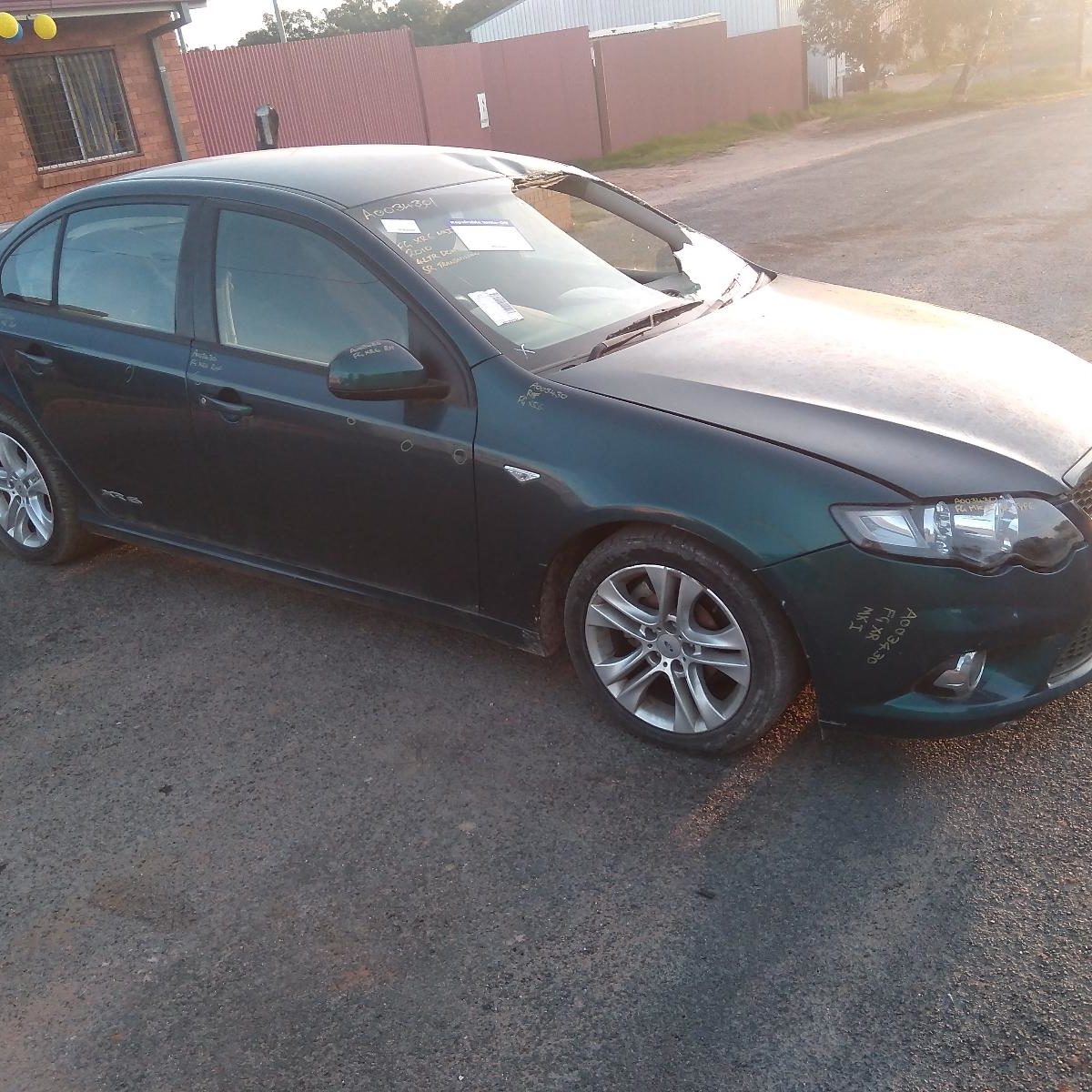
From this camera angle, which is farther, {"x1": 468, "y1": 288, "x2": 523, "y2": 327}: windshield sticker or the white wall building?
the white wall building

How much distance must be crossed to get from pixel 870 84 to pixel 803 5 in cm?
1033

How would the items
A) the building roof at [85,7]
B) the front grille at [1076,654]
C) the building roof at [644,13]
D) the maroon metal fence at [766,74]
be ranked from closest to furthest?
1. the front grille at [1076,654]
2. the building roof at [85,7]
3. the maroon metal fence at [766,74]
4. the building roof at [644,13]

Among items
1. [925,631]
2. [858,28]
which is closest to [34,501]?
[925,631]

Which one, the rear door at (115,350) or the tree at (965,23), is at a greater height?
the rear door at (115,350)

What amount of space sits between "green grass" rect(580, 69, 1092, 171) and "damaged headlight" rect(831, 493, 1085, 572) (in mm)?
21461

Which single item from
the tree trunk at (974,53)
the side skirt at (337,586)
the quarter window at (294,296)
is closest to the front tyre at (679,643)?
the side skirt at (337,586)

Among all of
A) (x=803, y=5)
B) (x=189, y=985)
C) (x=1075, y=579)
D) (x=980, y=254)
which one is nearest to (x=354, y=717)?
(x=189, y=985)

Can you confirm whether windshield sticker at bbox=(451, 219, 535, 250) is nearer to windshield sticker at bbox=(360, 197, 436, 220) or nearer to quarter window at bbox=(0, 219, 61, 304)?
windshield sticker at bbox=(360, 197, 436, 220)

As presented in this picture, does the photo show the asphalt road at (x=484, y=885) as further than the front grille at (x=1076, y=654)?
No

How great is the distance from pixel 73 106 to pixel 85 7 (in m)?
1.37

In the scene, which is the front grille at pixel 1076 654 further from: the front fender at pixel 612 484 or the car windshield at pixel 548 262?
the car windshield at pixel 548 262

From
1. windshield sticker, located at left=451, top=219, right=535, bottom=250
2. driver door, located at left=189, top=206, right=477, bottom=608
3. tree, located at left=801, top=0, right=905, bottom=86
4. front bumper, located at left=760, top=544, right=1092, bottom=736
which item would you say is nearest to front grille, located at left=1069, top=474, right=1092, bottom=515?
front bumper, located at left=760, top=544, right=1092, bottom=736

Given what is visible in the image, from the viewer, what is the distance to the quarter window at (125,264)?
14.3ft

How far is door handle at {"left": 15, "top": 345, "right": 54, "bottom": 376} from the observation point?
4.73 metres
